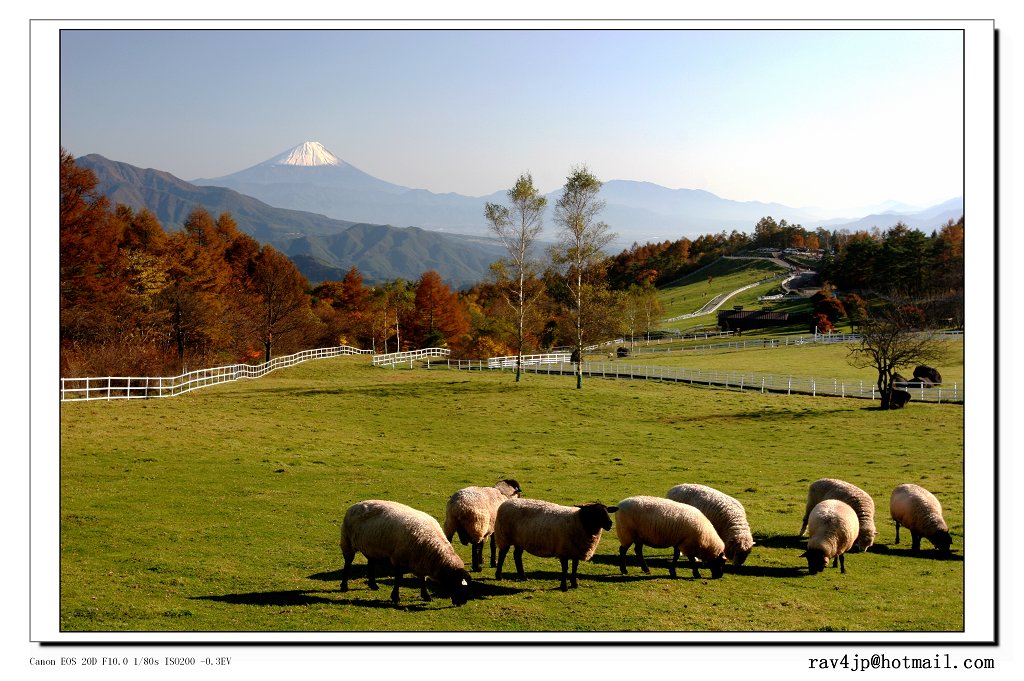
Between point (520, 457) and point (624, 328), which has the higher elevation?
point (624, 328)

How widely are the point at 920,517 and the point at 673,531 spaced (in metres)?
6.19

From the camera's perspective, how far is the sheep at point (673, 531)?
45.0ft

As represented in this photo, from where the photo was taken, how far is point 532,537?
43.3 ft

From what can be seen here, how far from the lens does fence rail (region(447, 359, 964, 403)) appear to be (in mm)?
41594

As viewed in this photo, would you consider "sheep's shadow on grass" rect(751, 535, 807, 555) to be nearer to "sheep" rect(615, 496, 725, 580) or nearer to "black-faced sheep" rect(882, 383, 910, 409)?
"sheep" rect(615, 496, 725, 580)

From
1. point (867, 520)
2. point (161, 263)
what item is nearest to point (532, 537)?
point (867, 520)

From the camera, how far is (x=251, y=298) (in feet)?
219

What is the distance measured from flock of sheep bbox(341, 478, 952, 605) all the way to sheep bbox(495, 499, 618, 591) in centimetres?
2

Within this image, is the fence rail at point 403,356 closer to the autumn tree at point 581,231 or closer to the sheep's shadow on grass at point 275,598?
the autumn tree at point 581,231

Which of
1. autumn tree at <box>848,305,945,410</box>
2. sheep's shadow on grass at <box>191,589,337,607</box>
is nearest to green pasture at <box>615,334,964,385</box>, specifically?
autumn tree at <box>848,305,945,410</box>

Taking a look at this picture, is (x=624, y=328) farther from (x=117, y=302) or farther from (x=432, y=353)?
(x=117, y=302)

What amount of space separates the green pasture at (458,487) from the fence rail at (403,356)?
1713 cm

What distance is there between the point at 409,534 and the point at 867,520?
1006 centimetres

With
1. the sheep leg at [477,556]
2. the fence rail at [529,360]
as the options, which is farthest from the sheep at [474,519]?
the fence rail at [529,360]
